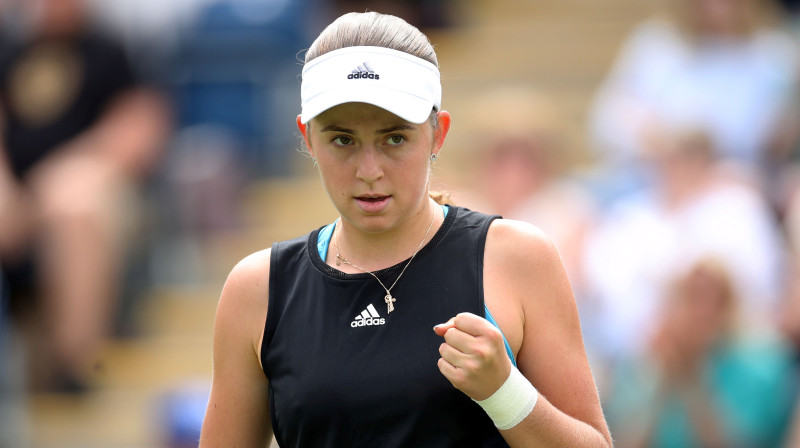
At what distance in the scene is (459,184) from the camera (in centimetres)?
670

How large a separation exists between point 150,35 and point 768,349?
5.03m

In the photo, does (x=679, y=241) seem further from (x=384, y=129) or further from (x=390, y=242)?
(x=384, y=129)

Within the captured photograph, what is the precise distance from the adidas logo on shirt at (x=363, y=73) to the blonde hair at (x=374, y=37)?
0.25ft

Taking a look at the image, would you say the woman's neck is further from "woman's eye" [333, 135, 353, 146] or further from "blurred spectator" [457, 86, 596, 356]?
"blurred spectator" [457, 86, 596, 356]

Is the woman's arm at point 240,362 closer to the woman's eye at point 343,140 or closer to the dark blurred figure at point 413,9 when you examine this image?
the woman's eye at point 343,140

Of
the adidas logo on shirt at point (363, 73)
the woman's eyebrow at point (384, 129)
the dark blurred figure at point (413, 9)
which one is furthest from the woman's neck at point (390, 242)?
the dark blurred figure at point (413, 9)

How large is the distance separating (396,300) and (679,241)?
354 centimetres

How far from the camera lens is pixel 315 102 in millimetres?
2543

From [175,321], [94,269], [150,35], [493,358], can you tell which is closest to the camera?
[493,358]

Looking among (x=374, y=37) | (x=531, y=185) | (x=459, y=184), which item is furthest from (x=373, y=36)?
(x=459, y=184)

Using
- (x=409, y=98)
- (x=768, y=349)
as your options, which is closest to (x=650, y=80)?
(x=768, y=349)

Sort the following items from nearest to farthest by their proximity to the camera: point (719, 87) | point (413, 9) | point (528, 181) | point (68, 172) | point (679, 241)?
point (679, 241), point (528, 181), point (719, 87), point (68, 172), point (413, 9)

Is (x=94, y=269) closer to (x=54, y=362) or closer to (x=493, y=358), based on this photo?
(x=54, y=362)

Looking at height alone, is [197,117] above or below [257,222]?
above
